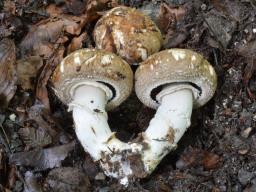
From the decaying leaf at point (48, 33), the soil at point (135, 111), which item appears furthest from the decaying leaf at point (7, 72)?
the decaying leaf at point (48, 33)

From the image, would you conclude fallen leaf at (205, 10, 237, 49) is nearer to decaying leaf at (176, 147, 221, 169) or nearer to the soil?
the soil

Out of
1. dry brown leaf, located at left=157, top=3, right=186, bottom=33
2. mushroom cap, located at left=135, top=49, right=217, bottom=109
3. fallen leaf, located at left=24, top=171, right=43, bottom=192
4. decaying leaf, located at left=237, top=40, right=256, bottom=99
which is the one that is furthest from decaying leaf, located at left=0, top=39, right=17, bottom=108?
decaying leaf, located at left=237, top=40, right=256, bottom=99

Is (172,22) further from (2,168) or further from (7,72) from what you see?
(2,168)

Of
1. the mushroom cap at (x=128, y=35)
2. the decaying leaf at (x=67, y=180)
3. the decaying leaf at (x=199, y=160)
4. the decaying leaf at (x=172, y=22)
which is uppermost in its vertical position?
the mushroom cap at (x=128, y=35)

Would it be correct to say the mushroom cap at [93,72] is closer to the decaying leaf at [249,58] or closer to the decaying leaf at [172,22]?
the decaying leaf at [172,22]

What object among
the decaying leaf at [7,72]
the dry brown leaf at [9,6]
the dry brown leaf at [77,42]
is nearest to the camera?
the decaying leaf at [7,72]

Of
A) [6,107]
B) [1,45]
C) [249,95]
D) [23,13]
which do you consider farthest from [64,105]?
[249,95]
